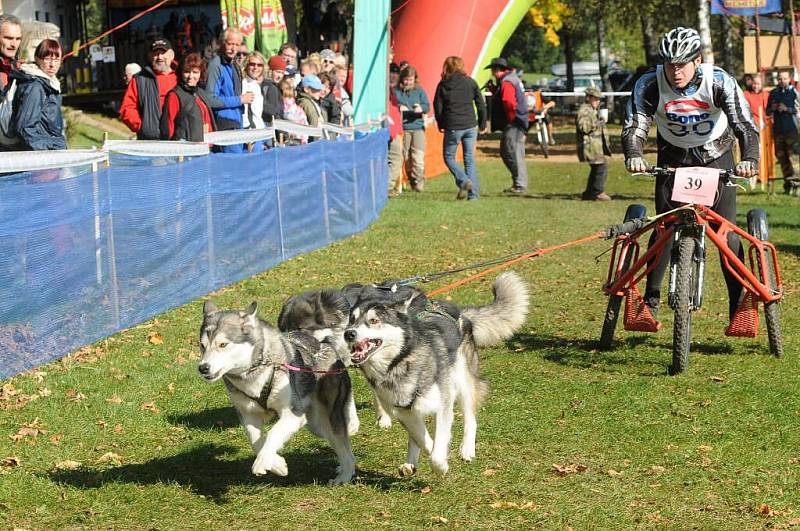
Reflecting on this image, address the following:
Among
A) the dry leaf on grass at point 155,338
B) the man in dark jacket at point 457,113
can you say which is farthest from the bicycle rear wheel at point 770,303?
the man in dark jacket at point 457,113

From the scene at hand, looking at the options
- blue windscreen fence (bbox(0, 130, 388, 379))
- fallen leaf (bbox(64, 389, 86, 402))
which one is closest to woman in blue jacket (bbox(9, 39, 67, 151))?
blue windscreen fence (bbox(0, 130, 388, 379))

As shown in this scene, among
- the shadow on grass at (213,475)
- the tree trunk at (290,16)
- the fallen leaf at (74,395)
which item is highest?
the tree trunk at (290,16)

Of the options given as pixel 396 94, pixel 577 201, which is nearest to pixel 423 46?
pixel 396 94

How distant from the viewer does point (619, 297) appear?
868 centimetres

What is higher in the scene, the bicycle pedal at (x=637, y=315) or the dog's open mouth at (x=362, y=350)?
the dog's open mouth at (x=362, y=350)

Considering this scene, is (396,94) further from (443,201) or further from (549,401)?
(549,401)

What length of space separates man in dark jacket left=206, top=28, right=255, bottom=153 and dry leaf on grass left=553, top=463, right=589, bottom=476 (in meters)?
7.74

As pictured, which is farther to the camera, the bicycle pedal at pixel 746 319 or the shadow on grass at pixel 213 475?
the bicycle pedal at pixel 746 319

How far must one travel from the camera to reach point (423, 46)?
92.4 feet

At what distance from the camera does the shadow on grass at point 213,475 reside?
5996mm

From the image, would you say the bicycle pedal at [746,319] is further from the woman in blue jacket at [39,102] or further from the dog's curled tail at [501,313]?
the woman in blue jacket at [39,102]

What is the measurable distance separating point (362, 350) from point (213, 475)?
1.27m

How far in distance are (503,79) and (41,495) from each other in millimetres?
16911

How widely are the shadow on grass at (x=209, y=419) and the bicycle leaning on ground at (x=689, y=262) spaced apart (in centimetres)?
285
